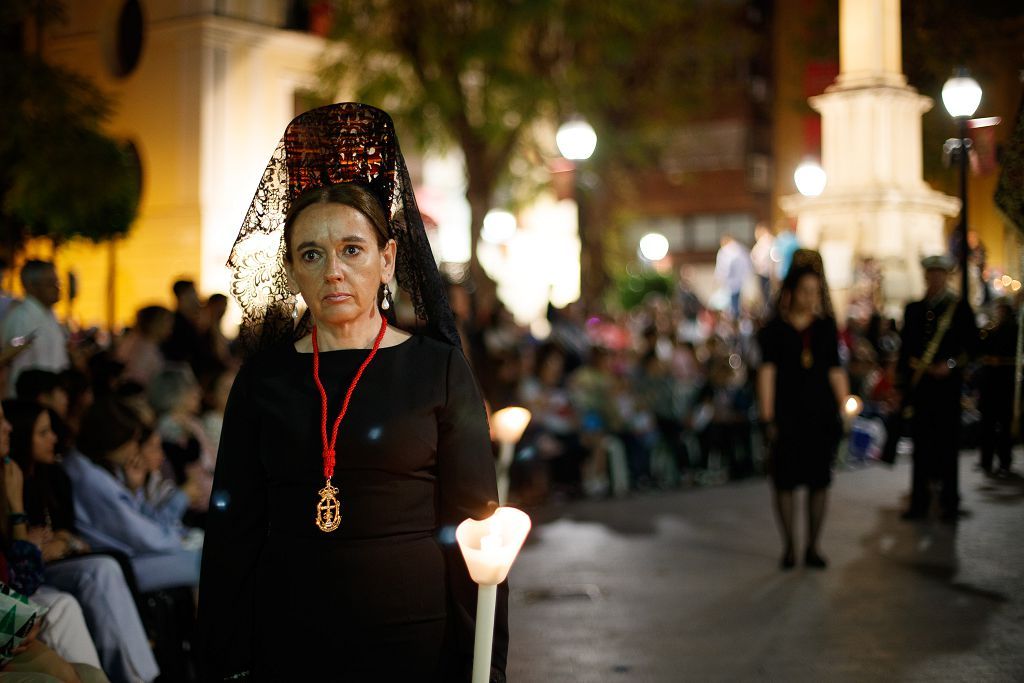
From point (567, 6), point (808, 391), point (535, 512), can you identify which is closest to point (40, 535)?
point (808, 391)

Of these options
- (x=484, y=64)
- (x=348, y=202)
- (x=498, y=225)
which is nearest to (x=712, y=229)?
(x=498, y=225)

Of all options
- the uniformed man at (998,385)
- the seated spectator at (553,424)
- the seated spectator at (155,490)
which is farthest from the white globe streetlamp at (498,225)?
the seated spectator at (155,490)

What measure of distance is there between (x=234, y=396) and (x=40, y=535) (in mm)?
3274

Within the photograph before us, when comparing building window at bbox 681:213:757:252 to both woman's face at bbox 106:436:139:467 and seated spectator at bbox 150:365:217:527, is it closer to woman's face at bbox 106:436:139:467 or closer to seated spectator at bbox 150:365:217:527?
seated spectator at bbox 150:365:217:527

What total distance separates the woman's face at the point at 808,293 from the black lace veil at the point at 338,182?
234 inches

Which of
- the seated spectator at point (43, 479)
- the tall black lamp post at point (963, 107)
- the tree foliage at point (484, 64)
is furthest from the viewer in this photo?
the tree foliage at point (484, 64)

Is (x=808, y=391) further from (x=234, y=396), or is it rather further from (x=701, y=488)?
(x=234, y=396)

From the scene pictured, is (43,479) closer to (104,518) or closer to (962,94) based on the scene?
(104,518)

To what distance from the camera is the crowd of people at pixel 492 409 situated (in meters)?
6.23

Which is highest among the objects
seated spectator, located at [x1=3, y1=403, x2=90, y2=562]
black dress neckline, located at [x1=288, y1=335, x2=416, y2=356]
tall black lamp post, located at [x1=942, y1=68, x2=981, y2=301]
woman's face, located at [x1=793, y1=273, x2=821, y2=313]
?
tall black lamp post, located at [x1=942, y1=68, x2=981, y2=301]

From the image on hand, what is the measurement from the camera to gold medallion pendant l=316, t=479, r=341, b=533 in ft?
10.9

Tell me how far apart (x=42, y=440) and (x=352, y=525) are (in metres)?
3.77

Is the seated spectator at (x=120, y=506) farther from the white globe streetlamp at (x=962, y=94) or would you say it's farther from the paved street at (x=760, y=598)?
the white globe streetlamp at (x=962, y=94)

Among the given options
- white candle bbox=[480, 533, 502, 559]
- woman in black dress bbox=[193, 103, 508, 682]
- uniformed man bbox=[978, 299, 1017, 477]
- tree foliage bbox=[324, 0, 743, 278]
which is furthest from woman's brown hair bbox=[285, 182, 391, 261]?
tree foliage bbox=[324, 0, 743, 278]
